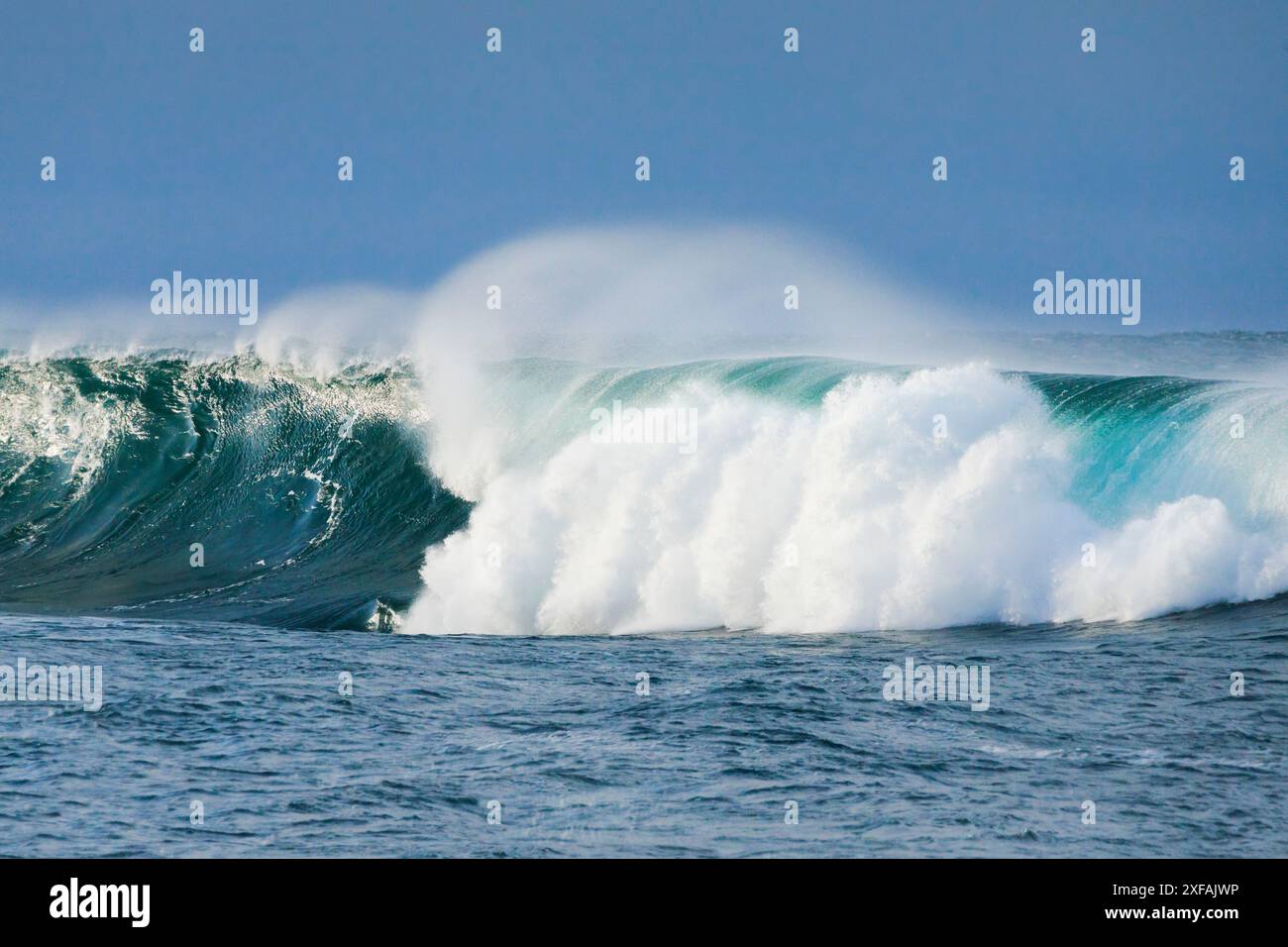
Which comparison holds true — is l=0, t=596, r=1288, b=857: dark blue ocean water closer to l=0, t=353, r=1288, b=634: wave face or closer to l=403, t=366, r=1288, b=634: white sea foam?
l=403, t=366, r=1288, b=634: white sea foam

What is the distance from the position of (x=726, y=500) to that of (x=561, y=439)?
6.54 meters

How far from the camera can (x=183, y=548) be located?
2452cm

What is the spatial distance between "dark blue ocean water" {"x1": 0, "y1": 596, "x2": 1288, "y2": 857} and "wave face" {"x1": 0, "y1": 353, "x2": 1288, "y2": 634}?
1.87 metres

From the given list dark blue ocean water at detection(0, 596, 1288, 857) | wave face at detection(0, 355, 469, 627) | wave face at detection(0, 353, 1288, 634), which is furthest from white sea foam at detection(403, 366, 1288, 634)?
wave face at detection(0, 355, 469, 627)

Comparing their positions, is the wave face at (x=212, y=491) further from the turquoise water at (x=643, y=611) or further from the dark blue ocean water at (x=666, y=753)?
the dark blue ocean water at (x=666, y=753)

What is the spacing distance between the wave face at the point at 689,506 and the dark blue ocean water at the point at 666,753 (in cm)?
187

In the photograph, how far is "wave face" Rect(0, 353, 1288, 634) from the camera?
1655 cm

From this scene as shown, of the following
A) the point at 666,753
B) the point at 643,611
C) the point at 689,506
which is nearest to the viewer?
the point at 666,753

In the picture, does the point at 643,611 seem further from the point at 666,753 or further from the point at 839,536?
the point at 666,753

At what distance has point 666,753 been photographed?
33.3 ft

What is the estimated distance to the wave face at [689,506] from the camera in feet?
54.3

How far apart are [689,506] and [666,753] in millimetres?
9203

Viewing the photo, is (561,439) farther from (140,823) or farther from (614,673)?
(140,823)

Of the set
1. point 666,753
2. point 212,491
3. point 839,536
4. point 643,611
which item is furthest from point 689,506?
point 212,491
